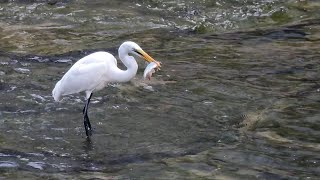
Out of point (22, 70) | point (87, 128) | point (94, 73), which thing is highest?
point (94, 73)

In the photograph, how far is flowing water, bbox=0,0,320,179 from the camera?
21.2 ft

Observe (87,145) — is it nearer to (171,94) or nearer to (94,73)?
(94,73)

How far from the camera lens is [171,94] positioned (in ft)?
27.9

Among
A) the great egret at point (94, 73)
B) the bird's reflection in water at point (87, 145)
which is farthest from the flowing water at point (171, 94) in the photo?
the great egret at point (94, 73)

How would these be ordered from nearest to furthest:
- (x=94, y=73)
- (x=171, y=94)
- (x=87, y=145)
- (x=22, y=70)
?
(x=87, y=145)
(x=94, y=73)
(x=171, y=94)
(x=22, y=70)

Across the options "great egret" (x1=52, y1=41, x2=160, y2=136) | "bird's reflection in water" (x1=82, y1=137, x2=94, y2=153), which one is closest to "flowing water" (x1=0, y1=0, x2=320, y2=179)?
"bird's reflection in water" (x1=82, y1=137, x2=94, y2=153)

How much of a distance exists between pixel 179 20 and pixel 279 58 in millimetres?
2515

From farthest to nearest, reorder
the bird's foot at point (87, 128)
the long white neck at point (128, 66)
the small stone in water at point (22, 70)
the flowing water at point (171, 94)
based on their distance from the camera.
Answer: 1. the small stone in water at point (22, 70)
2. the long white neck at point (128, 66)
3. the bird's foot at point (87, 128)
4. the flowing water at point (171, 94)

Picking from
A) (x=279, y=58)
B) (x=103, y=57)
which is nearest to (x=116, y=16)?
(x=279, y=58)

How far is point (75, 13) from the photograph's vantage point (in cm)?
1230

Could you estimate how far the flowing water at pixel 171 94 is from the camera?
6.47m

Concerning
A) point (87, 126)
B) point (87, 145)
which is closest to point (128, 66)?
point (87, 126)

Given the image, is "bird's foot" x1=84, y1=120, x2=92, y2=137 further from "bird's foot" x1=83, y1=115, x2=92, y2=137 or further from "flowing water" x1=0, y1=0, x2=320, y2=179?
"flowing water" x1=0, y1=0, x2=320, y2=179

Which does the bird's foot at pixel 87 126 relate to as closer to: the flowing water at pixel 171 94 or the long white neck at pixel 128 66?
the flowing water at pixel 171 94
